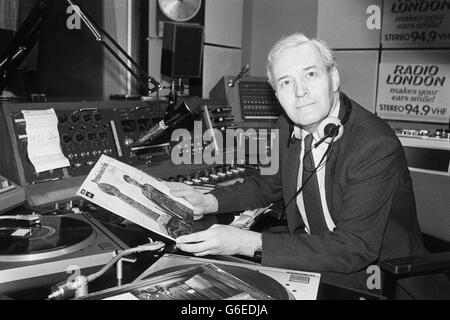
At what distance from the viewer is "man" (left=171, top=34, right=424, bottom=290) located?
123 centimetres

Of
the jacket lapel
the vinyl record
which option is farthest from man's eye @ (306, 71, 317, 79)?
the vinyl record

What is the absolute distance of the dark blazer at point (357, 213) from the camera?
1237mm

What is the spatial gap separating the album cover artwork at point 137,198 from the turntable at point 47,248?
78 mm

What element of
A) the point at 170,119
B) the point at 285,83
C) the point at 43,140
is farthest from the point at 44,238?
the point at 170,119

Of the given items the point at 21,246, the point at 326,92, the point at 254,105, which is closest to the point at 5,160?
the point at 21,246

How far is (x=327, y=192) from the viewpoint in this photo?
145 centimetres

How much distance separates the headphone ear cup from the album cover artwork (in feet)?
1.57

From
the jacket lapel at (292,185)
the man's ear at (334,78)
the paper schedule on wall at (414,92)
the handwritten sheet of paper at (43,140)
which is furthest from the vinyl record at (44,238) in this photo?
the paper schedule on wall at (414,92)

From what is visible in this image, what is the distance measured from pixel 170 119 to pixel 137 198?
24.4 inches

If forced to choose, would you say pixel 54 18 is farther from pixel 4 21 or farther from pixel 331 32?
pixel 331 32

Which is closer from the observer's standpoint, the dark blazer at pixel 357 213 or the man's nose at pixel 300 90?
the dark blazer at pixel 357 213

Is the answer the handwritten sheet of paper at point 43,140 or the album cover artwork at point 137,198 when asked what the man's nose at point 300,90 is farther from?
the handwritten sheet of paper at point 43,140

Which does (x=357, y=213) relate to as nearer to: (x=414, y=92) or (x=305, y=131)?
(x=305, y=131)

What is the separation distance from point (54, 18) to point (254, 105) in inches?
53.1
